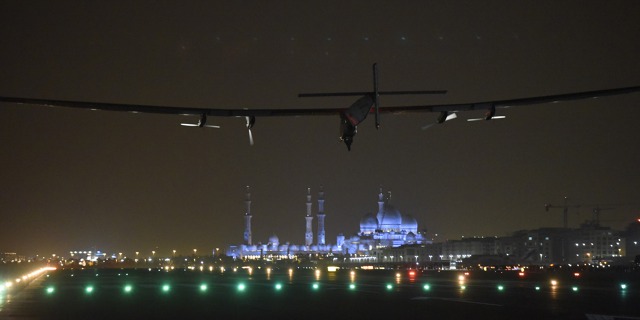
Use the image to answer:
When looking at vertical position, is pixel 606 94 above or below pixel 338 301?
above

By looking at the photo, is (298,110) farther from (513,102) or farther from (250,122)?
(513,102)

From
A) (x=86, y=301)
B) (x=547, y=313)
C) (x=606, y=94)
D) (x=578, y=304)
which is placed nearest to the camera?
(x=606, y=94)

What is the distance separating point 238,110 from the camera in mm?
32062

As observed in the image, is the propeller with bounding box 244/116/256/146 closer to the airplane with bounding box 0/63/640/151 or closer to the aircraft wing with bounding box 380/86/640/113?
the airplane with bounding box 0/63/640/151

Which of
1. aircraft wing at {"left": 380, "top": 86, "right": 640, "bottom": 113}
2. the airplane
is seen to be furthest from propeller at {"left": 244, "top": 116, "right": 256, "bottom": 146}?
aircraft wing at {"left": 380, "top": 86, "right": 640, "bottom": 113}

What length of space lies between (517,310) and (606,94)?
420 inches

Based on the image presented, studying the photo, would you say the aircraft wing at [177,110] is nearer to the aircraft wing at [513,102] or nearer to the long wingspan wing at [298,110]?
the long wingspan wing at [298,110]

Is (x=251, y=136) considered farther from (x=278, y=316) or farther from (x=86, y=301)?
(x=86, y=301)

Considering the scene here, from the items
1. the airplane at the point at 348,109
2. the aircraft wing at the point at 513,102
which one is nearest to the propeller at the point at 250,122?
the airplane at the point at 348,109

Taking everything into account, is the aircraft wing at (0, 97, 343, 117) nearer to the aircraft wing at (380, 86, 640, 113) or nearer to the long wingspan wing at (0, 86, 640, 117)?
the long wingspan wing at (0, 86, 640, 117)

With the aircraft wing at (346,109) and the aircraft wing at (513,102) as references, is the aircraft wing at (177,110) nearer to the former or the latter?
the aircraft wing at (346,109)

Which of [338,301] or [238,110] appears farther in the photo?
[338,301]

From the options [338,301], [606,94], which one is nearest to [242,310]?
[338,301]

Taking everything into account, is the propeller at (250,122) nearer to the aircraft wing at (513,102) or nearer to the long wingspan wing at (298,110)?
the long wingspan wing at (298,110)
